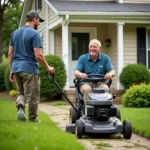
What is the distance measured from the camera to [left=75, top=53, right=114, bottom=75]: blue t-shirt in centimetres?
730

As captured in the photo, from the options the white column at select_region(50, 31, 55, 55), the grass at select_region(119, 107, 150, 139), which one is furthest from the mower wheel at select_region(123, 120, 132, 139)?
the white column at select_region(50, 31, 55, 55)

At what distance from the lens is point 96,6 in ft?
55.0

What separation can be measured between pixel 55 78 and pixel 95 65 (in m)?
7.68

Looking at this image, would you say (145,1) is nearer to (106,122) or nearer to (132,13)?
(132,13)

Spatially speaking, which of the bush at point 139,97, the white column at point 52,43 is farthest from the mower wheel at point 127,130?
the white column at point 52,43

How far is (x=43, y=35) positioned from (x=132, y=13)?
511cm

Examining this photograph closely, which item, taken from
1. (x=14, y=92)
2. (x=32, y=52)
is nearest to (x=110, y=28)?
(x=14, y=92)

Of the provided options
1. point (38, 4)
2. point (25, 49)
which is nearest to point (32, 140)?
point (25, 49)

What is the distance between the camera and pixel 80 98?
7.04 metres

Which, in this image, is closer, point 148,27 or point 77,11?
point 77,11

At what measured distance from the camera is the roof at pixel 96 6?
15836 millimetres

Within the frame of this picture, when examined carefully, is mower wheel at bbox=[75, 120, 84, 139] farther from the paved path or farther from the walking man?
the walking man

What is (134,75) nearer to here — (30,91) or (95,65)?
(95,65)

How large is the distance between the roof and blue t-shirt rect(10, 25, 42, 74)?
793 centimetres
